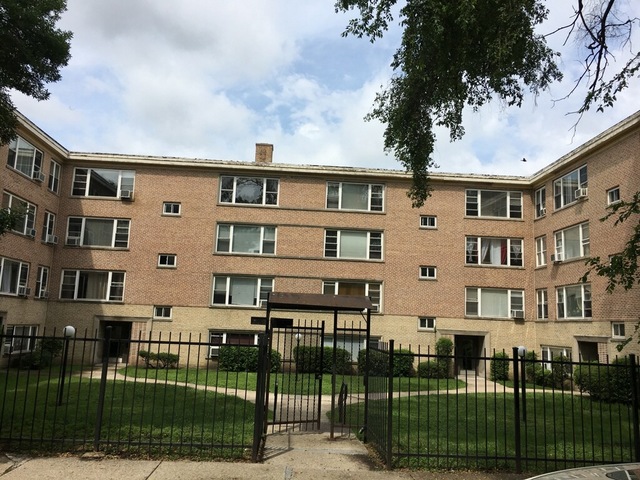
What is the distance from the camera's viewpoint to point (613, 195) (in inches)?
823

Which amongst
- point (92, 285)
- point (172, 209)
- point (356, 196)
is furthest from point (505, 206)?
point (92, 285)

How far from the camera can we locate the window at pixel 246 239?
87.3 feet

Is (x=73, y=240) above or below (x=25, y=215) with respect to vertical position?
below

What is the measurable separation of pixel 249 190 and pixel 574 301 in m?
16.9

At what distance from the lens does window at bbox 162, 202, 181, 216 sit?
26.5 metres

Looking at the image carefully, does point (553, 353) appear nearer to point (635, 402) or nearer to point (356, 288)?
point (356, 288)

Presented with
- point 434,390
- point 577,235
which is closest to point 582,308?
point 577,235

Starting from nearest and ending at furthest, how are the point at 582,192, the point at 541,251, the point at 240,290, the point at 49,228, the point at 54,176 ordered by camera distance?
the point at 582,192 < the point at 49,228 < the point at 54,176 < the point at 240,290 < the point at 541,251

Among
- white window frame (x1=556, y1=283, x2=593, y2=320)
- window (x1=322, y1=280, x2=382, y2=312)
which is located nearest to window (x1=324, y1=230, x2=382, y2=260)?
window (x1=322, y1=280, x2=382, y2=312)

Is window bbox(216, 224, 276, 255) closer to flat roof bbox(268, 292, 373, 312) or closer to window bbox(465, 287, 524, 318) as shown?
window bbox(465, 287, 524, 318)

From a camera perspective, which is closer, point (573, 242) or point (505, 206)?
point (573, 242)

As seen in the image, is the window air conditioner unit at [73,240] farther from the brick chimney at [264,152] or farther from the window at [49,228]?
the brick chimney at [264,152]

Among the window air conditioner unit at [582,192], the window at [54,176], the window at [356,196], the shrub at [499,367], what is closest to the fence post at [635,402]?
the shrub at [499,367]

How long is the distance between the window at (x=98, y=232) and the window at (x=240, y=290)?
5.27 meters
